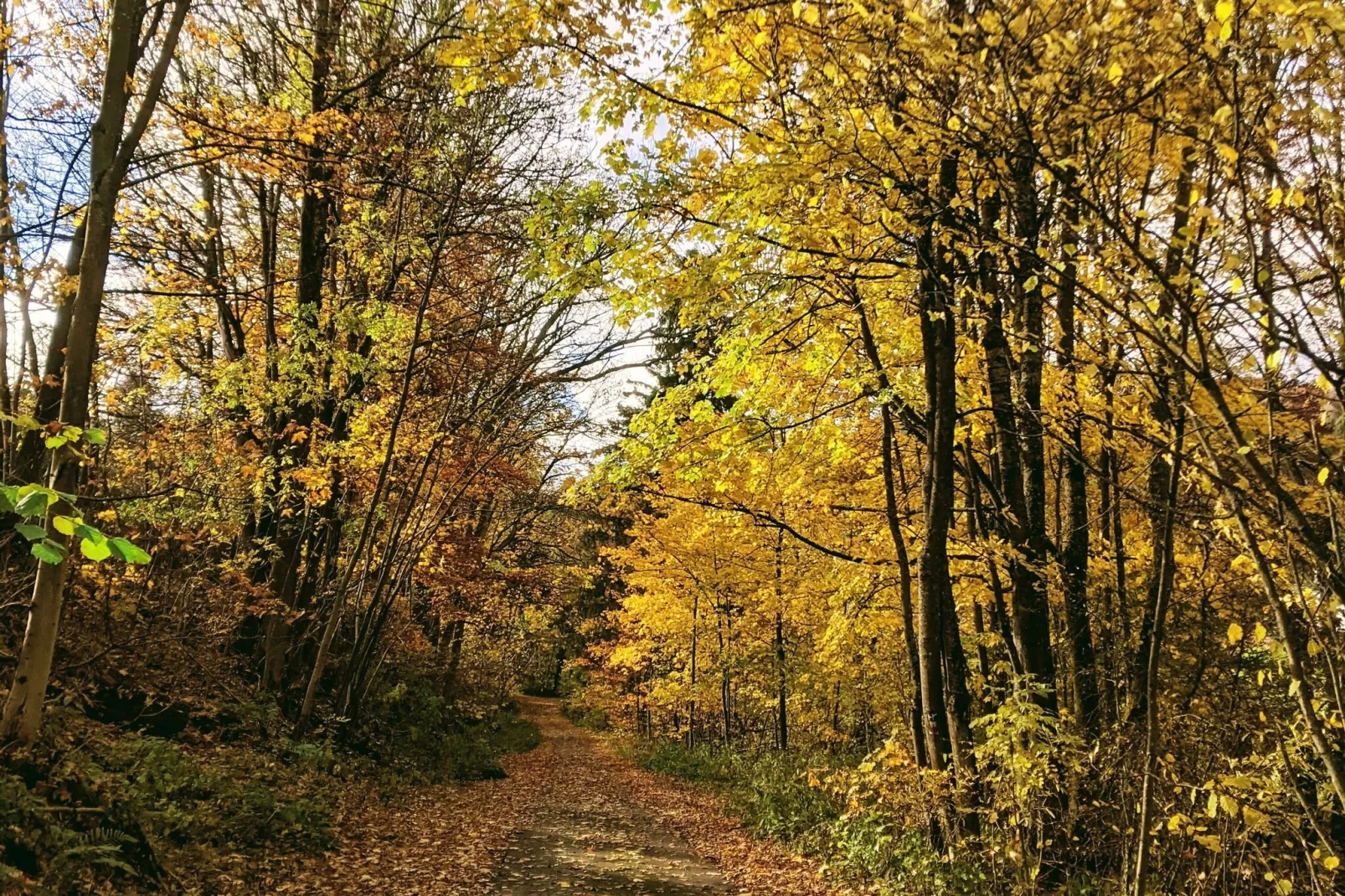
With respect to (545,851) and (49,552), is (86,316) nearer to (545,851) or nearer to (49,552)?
(49,552)

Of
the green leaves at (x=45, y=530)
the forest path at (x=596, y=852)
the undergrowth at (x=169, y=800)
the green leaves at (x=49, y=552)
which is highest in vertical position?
the green leaves at (x=45, y=530)

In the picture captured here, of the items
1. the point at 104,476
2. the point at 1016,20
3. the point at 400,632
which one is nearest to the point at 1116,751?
the point at 1016,20

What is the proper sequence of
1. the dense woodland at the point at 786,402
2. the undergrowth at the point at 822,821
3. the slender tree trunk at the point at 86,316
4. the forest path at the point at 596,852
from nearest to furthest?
1. the dense woodland at the point at 786,402
2. the slender tree trunk at the point at 86,316
3. the undergrowth at the point at 822,821
4. the forest path at the point at 596,852

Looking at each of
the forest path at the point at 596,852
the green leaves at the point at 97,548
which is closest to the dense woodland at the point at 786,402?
the green leaves at the point at 97,548

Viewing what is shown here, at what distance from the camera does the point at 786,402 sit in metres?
8.27

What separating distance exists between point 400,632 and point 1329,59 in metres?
15.6

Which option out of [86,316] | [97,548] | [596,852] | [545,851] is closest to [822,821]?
[596,852]

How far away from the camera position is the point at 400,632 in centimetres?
1501

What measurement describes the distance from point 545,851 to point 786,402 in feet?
20.2

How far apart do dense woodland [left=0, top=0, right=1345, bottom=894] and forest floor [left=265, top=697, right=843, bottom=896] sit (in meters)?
0.63

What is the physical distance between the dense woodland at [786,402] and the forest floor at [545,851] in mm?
632

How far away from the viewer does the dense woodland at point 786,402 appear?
9.54ft

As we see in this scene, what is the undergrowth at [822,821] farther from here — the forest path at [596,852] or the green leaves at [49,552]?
the green leaves at [49,552]

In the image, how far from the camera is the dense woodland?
2908 millimetres
